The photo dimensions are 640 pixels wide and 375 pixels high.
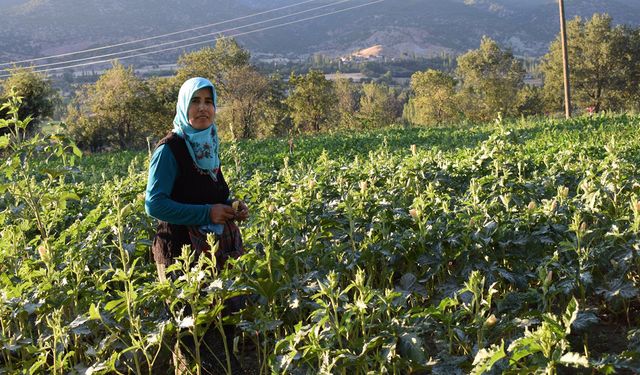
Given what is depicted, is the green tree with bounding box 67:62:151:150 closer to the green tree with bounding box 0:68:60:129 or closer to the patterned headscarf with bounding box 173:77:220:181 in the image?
the green tree with bounding box 0:68:60:129

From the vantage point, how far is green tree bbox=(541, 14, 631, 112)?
Result: 4078 centimetres

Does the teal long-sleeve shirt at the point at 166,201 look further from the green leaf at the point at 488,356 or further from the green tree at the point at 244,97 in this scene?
the green tree at the point at 244,97

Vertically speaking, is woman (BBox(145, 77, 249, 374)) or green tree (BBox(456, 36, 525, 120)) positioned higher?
woman (BBox(145, 77, 249, 374))

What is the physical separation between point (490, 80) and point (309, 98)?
14.9 m

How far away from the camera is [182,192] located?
3039mm

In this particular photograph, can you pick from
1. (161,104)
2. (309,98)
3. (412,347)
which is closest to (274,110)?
(309,98)

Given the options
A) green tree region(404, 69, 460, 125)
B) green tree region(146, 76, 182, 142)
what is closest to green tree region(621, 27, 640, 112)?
green tree region(404, 69, 460, 125)

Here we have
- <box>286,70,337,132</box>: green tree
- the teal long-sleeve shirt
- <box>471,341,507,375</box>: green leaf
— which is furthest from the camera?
<box>286,70,337,132</box>: green tree

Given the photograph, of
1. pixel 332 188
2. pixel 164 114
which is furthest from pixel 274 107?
pixel 332 188

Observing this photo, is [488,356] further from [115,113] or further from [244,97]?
[244,97]

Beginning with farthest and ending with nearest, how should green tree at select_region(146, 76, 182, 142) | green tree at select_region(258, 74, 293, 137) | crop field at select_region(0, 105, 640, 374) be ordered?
green tree at select_region(258, 74, 293, 137) < green tree at select_region(146, 76, 182, 142) < crop field at select_region(0, 105, 640, 374)

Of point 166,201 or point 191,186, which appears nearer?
point 166,201

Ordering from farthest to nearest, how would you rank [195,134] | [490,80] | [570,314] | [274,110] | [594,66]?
[490,80] < [274,110] < [594,66] < [195,134] < [570,314]

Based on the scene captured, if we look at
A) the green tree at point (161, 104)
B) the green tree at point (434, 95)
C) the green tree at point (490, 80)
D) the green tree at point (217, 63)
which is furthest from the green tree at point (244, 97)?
the green tree at point (490, 80)
